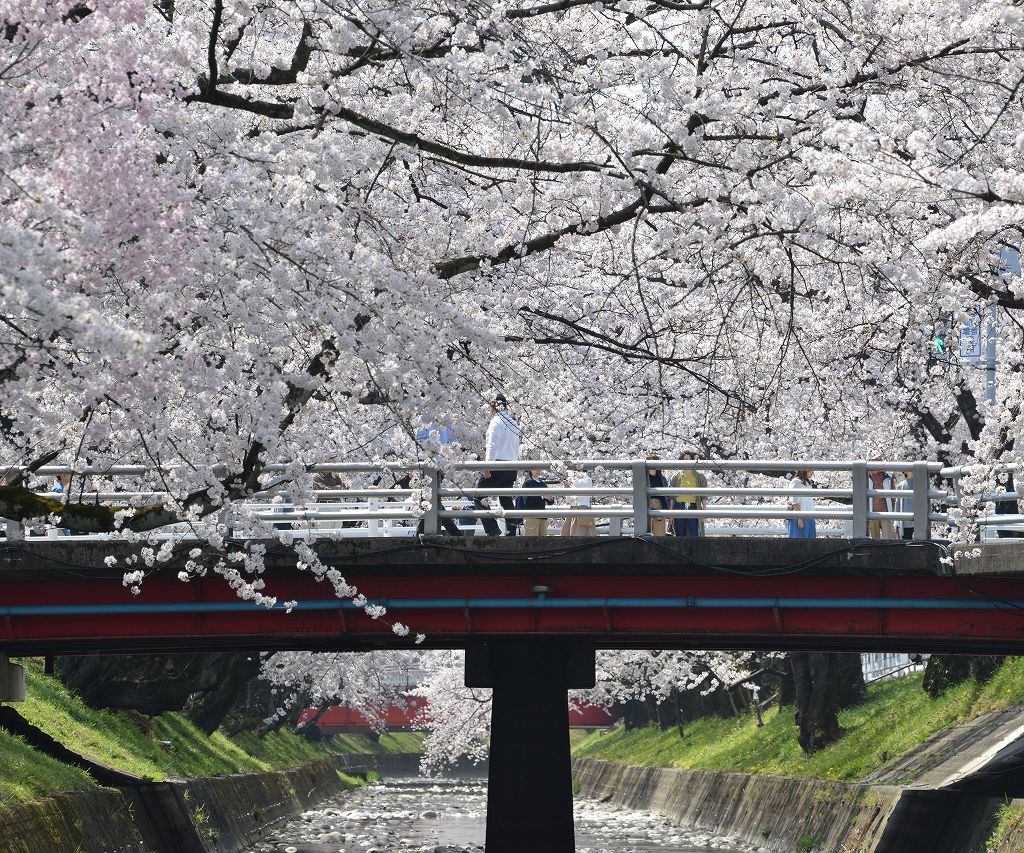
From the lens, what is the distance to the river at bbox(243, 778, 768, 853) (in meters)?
33.3

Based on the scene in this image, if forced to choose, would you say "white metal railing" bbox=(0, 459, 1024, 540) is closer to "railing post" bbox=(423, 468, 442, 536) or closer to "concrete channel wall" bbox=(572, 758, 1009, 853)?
"railing post" bbox=(423, 468, 442, 536)

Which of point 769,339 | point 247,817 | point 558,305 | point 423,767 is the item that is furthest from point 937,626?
point 423,767

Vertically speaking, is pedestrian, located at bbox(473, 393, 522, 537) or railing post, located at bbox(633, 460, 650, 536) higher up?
pedestrian, located at bbox(473, 393, 522, 537)

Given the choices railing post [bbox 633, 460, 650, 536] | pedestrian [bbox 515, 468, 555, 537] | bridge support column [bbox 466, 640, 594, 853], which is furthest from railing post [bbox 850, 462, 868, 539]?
bridge support column [bbox 466, 640, 594, 853]

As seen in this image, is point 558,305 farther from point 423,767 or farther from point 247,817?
point 423,767

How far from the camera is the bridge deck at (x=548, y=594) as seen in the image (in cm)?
1811

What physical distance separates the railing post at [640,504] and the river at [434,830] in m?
6.55

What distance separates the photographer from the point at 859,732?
32.0 m

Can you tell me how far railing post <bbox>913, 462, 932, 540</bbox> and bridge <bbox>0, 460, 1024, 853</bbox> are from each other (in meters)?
0.02

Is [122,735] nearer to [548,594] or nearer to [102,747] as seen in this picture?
[102,747]

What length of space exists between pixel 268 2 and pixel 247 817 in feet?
94.4

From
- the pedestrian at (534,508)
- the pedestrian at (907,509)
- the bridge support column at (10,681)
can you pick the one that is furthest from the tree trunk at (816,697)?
the bridge support column at (10,681)

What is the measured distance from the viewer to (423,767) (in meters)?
65.9

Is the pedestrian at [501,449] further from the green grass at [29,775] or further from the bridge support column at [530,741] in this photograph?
the green grass at [29,775]
